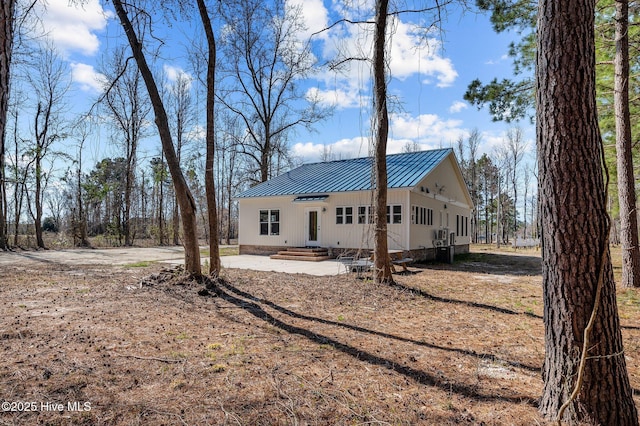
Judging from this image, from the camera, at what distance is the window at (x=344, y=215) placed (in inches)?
613

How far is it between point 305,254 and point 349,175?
176 inches

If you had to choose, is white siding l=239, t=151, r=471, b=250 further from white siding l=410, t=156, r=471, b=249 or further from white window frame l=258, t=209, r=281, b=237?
white window frame l=258, t=209, r=281, b=237

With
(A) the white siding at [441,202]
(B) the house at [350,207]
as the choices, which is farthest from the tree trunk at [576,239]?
A: (A) the white siding at [441,202]

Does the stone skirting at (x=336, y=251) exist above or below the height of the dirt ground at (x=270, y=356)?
above

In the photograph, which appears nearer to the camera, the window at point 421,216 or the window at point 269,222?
the window at point 421,216

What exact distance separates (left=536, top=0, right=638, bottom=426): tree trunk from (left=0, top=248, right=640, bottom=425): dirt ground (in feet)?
1.46

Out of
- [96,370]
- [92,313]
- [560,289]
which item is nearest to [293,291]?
[92,313]

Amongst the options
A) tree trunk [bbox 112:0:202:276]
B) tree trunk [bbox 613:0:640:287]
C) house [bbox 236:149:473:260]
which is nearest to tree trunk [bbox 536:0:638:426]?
tree trunk [bbox 112:0:202:276]

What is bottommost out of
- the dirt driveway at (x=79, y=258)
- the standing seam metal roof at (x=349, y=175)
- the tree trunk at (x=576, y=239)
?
the dirt driveway at (x=79, y=258)

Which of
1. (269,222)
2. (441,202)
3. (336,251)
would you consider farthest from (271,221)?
(441,202)

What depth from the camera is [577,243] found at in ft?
7.84

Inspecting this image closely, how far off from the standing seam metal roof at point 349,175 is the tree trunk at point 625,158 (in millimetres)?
6412

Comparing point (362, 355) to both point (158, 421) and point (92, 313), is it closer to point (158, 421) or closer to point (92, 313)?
point (158, 421)

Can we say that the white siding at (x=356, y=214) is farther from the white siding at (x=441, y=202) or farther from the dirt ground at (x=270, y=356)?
the dirt ground at (x=270, y=356)
